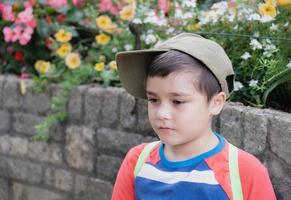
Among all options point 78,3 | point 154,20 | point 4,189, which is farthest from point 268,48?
point 4,189

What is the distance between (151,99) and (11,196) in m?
2.48

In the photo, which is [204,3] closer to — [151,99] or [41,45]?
[41,45]

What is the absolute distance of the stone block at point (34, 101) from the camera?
13.1ft

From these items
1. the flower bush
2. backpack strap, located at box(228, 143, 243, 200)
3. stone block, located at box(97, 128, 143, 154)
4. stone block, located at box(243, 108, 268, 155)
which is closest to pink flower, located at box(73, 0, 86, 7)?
the flower bush

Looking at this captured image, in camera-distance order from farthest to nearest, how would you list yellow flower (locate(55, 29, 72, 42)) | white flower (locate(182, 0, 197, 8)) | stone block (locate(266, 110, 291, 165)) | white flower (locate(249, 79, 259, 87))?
yellow flower (locate(55, 29, 72, 42)) < white flower (locate(182, 0, 197, 8)) < white flower (locate(249, 79, 259, 87)) < stone block (locate(266, 110, 291, 165))

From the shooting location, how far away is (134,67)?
7.23 ft

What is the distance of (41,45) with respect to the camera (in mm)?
4391

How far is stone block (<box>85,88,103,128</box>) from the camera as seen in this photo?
363cm

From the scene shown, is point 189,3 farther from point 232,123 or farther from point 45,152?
point 45,152

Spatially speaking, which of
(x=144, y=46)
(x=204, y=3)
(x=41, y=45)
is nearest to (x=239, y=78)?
(x=144, y=46)

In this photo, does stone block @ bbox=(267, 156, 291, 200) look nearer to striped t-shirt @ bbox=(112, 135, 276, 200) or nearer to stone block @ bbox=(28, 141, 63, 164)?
striped t-shirt @ bbox=(112, 135, 276, 200)

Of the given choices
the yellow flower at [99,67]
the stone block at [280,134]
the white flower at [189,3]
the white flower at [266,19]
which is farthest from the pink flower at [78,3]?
the stone block at [280,134]

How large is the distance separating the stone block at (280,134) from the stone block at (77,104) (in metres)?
1.42

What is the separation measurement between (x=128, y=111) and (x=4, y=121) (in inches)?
48.3
